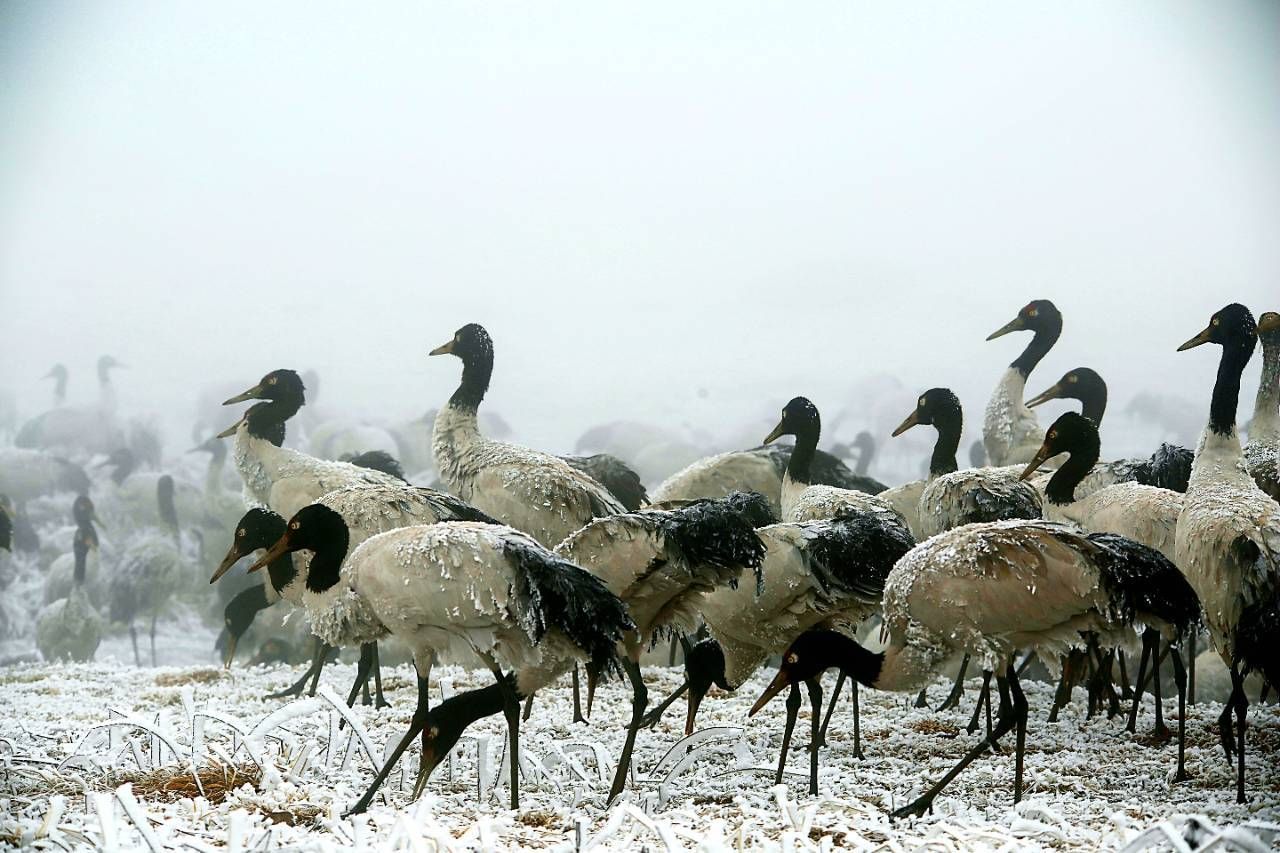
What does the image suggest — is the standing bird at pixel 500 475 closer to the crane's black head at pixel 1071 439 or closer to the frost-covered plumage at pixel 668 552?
the frost-covered plumage at pixel 668 552

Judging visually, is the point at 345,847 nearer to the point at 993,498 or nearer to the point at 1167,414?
the point at 993,498

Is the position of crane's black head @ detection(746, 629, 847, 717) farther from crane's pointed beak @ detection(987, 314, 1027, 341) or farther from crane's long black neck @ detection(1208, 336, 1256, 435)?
crane's pointed beak @ detection(987, 314, 1027, 341)

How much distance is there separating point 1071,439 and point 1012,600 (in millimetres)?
1223

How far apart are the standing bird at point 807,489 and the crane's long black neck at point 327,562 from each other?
1.76 metres

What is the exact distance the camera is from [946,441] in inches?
203

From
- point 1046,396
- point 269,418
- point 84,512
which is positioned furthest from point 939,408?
point 84,512

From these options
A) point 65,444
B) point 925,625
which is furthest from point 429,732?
point 65,444

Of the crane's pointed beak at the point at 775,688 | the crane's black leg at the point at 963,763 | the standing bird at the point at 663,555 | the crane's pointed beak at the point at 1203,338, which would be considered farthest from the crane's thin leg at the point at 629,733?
the crane's pointed beak at the point at 1203,338

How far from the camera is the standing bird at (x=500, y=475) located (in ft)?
15.4

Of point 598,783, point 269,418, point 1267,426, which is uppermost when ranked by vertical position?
point 1267,426

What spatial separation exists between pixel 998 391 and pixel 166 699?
3.67 m

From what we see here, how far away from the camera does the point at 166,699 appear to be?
4824 mm

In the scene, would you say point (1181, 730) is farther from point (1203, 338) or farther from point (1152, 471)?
point (1152, 471)

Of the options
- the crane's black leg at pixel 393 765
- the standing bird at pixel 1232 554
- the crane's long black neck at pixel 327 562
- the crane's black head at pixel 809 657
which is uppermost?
the standing bird at pixel 1232 554
